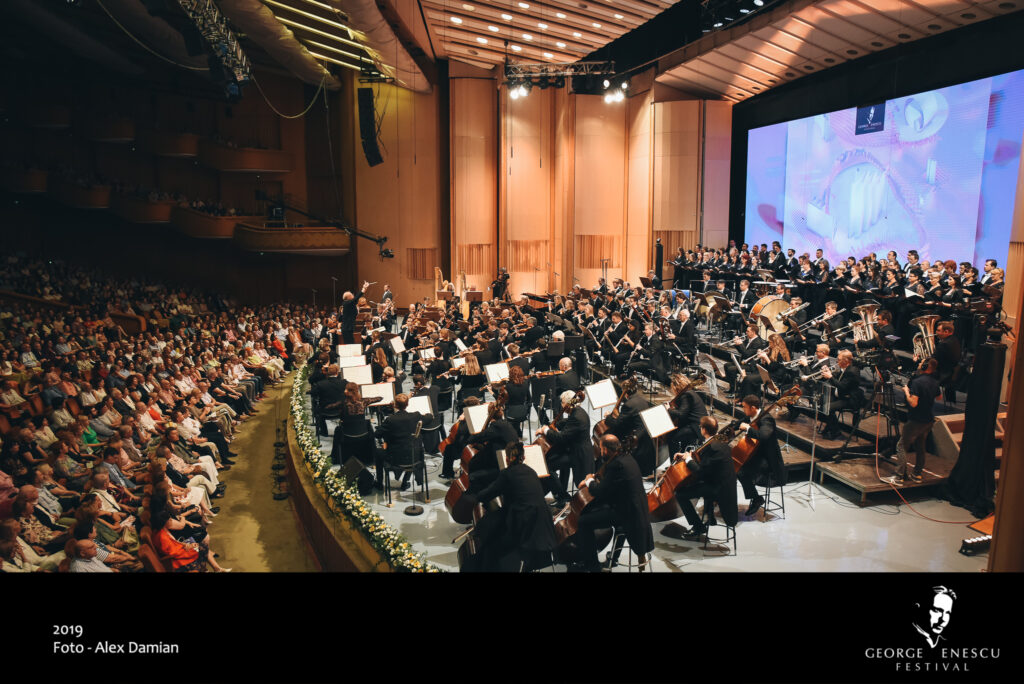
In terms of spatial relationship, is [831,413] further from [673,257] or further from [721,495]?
[673,257]

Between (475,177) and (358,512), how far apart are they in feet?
58.6

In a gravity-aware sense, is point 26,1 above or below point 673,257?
above

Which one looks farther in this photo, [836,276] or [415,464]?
[836,276]

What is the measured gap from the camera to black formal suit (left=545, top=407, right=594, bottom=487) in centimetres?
707

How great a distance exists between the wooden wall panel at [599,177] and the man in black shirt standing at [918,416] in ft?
51.2

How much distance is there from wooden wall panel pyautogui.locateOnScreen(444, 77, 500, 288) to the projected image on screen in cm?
957

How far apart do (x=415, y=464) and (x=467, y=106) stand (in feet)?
56.9

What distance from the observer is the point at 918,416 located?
24.6 ft

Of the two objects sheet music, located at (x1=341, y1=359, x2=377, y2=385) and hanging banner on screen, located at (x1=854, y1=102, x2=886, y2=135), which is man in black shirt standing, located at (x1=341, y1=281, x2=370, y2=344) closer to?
sheet music, located at (x1=341, y1=359, x2=377, y2=385)

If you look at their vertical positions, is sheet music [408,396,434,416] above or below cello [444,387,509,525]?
above

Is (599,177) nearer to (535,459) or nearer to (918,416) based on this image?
(918,416)

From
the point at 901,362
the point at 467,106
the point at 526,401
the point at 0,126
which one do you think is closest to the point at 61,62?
the point at 0,126

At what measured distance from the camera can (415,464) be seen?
815cm
